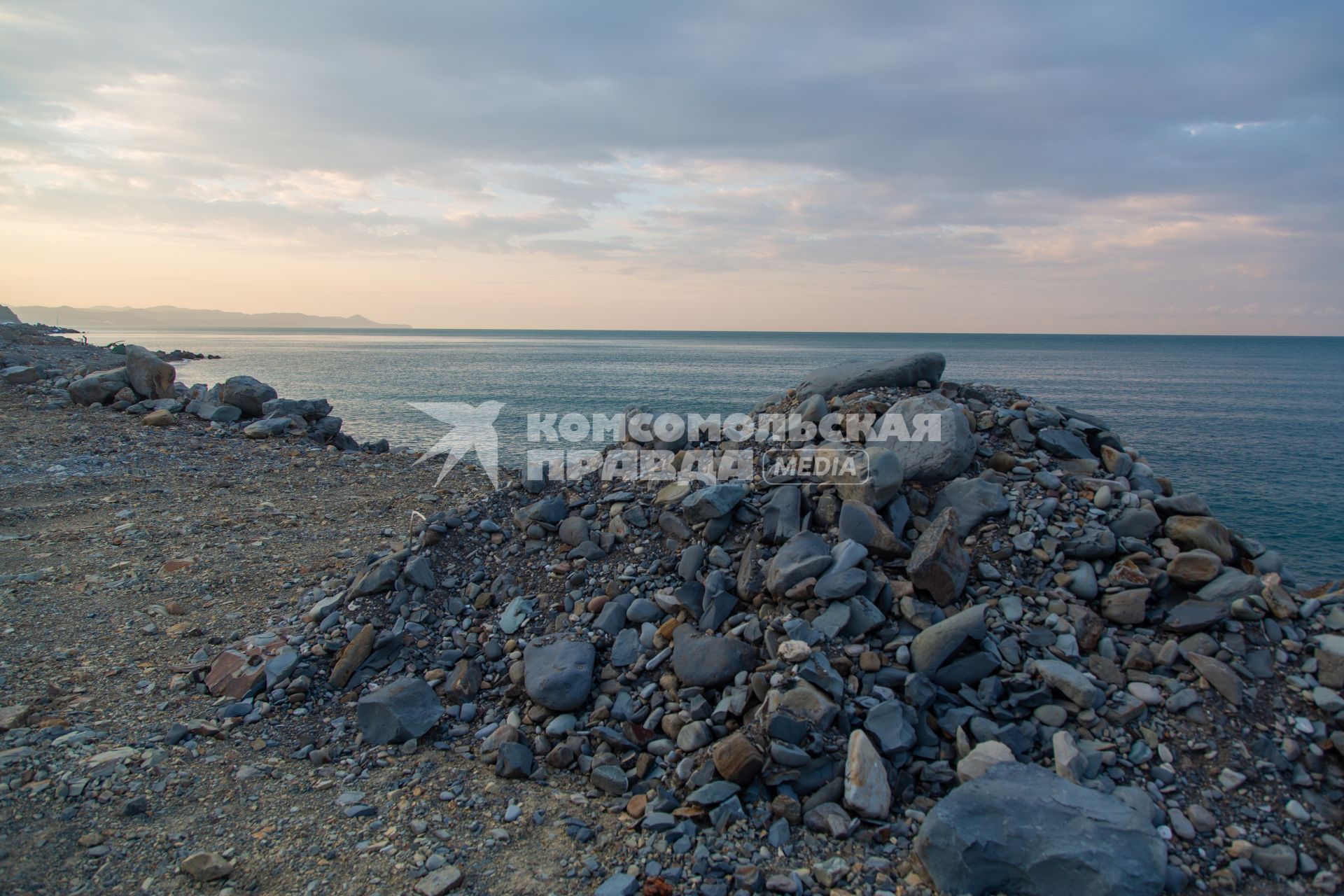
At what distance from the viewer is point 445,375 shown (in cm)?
5578

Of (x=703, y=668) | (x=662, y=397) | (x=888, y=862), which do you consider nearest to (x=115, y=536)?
(x=703, y=668)

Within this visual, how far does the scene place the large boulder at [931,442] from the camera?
6.70 m

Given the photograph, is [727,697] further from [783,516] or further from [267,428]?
[267,428]

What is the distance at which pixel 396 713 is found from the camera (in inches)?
206

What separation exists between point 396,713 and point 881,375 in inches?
251

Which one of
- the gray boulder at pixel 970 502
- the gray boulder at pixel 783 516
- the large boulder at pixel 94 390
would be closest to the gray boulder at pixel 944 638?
the gray boulder at pixel 970 502

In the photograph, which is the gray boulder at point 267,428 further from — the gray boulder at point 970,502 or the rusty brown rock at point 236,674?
the gray boulder at point 970,502

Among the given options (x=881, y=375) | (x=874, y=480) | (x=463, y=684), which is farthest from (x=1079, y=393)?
(x=463, y=684)

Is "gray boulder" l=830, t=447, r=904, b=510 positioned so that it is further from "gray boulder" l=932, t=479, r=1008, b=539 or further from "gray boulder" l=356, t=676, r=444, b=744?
"gray boulder" l=356, t=676, r=444, b=744

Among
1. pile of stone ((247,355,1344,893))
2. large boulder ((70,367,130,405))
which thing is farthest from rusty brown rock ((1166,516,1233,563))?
large boulder ((70,367,130,405))

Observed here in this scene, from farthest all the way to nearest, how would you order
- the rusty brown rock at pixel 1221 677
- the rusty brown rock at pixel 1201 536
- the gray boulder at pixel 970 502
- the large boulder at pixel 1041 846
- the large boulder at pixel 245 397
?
the large boulder at pixel 245 397 < the gray boulder at pixel 970 502 < the rusty brown rock at pixel 1201 536 < the rusty brown rock at pixel 1221 677 < the large boulder at pixel 1041 846

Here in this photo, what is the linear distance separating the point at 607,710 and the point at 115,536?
7.61 m

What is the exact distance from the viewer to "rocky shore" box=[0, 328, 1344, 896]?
4.00m

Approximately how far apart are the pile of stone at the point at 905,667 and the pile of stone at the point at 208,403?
35.2 feet
